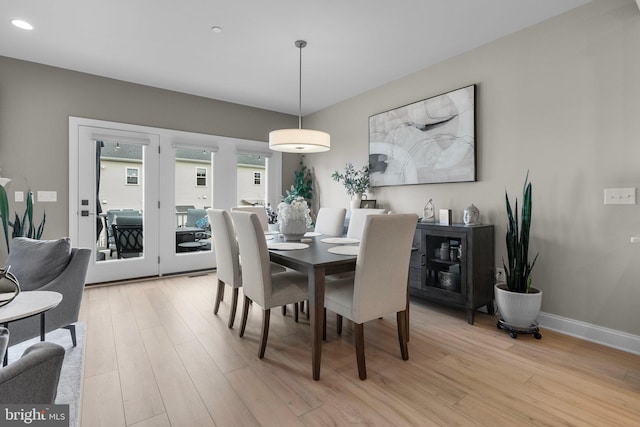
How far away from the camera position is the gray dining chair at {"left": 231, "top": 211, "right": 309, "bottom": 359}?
6.78 feet

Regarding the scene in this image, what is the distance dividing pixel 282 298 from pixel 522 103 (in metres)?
2.60

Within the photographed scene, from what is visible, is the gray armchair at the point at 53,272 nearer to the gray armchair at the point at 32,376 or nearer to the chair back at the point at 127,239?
the gray armchair at the point at 32,376

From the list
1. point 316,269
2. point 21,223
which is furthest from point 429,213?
point 21,223

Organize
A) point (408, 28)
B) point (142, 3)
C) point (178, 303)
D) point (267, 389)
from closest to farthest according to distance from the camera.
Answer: point (267, 389) → point (142, 3) → point (408, 28) → point (178, 303)

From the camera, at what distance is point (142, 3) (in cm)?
238

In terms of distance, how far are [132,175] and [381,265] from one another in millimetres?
3541

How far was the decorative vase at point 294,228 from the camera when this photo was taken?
2826 mm

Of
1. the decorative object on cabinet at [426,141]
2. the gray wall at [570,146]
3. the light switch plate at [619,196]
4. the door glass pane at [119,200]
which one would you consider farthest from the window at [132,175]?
the light switch plate at [619,196]

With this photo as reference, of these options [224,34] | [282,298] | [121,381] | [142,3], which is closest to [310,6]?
[224,34]

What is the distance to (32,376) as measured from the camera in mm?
669

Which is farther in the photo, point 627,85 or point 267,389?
point 627,85

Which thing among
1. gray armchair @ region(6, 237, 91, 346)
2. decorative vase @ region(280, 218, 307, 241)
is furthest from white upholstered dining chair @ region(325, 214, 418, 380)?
gray armchair @ region(6, 237, 91, 346)

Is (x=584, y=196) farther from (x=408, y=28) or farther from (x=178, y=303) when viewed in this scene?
(x=178, y=303)

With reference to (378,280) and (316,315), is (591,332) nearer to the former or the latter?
(378,280)
